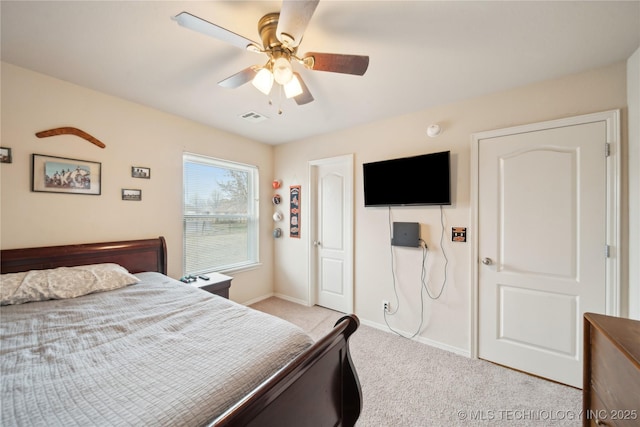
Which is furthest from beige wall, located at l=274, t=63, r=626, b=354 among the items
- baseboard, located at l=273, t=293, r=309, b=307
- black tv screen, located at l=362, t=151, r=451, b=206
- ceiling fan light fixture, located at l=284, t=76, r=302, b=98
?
ceiling fan light fixture, located at l=284, t=76, r=302, b=98

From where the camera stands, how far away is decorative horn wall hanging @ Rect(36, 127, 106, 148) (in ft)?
6.23

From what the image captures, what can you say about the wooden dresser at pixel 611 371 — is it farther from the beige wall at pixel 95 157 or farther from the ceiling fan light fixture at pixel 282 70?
the beige wall at pixel 95 157

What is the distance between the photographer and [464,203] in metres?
2.28

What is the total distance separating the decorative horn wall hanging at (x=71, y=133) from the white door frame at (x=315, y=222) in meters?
2.28

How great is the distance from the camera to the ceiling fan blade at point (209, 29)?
40.3 inches

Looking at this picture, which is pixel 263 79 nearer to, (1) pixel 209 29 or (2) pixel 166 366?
(1) pixel 209 29

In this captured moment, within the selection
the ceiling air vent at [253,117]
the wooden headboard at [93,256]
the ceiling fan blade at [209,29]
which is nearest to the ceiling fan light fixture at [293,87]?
the ceiling fan blade at [209,29]

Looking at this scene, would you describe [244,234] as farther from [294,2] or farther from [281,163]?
[294,2]

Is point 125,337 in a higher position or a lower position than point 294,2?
lower

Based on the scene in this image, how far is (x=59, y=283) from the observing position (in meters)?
1.64

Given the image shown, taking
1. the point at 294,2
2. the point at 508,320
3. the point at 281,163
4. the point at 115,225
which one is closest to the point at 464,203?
the point at 508,320

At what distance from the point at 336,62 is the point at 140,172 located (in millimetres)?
2288

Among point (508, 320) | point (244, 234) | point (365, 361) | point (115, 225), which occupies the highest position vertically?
point (115, 225)

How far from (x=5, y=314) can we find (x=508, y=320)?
360 centimetres
